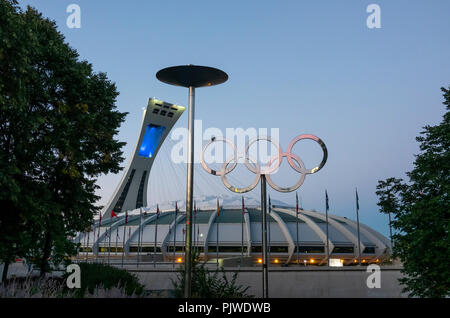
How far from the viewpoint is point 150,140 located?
10419 cm

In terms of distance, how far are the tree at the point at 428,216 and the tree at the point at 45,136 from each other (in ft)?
58.7

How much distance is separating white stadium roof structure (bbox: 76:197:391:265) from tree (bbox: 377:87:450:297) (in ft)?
111

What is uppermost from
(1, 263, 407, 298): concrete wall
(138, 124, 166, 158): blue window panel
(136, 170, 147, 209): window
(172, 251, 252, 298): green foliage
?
(138, 124, 166, 158): blue window panel

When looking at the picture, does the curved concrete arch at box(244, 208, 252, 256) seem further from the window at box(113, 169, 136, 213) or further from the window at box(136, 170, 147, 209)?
the window at box(113, 169, 136, 213)

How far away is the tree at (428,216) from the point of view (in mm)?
20078

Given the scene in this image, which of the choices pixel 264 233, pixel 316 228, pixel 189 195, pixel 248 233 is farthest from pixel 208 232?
pixel 189 195

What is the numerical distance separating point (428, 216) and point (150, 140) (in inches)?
3517

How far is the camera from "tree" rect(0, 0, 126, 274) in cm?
1702

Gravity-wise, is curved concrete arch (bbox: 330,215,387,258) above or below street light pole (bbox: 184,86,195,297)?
below

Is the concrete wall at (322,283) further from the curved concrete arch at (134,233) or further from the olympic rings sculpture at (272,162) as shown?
the curved concrete arch at (134,233)

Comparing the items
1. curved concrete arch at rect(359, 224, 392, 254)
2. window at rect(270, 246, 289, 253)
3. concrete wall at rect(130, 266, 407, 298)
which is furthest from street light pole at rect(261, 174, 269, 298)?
curved concrete arch at rect(359, 224, 392, 254)

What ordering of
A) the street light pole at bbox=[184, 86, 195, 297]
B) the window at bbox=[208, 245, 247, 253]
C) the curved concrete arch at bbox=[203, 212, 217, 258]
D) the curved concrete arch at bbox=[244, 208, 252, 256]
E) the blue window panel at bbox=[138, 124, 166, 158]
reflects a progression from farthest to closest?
the blue window panel at bbox=[138, 124, 166, 158]
the window at bbox=[208, 245, 247, 253]
the curved concrete arch at bbox=[203, 212, 217, 258]
the curved concrete arch at bbox=[244, 208, 252, 256]
the street light pole at bbox=[184, 86, 195, 297]
